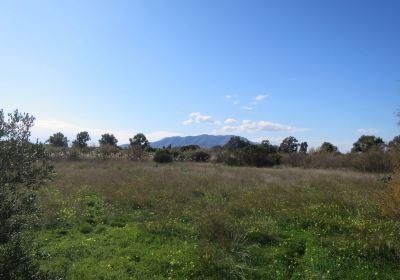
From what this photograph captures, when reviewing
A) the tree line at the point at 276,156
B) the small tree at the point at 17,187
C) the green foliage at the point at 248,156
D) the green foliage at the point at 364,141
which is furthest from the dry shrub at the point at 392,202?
the green foliage at the point at 364,141

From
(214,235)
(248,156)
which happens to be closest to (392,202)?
(214,235)

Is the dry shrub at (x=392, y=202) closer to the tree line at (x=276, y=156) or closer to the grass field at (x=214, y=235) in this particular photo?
the grass field at (x=214, y=235)

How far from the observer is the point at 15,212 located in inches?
196

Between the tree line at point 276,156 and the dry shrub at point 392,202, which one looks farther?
the tree line at point 276,156

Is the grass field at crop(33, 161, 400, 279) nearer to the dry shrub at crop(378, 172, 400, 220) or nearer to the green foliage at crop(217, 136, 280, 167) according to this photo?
the dry shrub at crop(378, 172, 400, 220)

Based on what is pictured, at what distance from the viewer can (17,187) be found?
17.1 ft

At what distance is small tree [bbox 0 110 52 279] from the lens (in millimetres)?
4891

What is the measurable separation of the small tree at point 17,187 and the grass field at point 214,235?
425 millimetres

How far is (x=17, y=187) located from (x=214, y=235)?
23.2ft

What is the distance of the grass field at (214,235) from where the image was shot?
9422mm

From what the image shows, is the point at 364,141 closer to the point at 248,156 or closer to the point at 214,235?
the point at 248,156

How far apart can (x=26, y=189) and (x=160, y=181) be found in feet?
55.7

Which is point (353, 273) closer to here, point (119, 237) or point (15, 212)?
point (119, 237)

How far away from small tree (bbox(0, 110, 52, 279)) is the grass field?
425mm
